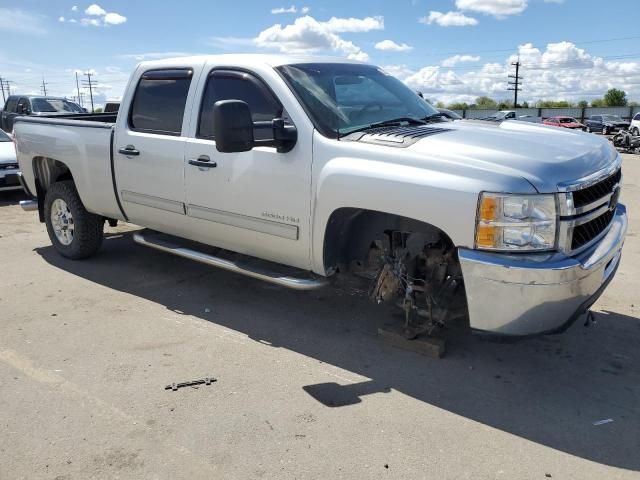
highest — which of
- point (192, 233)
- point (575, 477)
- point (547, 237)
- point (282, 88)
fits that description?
point (282, 88)

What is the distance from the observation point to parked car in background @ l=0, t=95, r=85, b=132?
53.1 ft

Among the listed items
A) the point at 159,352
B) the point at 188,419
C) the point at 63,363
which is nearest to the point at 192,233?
the point at 159,352

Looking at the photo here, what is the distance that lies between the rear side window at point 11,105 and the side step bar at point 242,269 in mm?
14817

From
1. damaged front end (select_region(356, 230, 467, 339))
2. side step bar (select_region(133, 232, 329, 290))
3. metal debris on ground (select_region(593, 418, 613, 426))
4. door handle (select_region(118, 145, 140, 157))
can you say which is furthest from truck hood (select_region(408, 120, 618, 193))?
door handle (select_region(118, 145, 140, 157))

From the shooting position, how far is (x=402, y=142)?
3.52 metres

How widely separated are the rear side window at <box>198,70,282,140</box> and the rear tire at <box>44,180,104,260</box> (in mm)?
2076

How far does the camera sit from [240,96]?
→ 172 inches

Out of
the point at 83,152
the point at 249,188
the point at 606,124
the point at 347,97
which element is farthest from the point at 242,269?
the point at 606,124

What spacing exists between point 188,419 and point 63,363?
1.20 meters

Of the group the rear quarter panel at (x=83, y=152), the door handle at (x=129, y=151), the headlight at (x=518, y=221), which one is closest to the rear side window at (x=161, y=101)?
the door handle at (x=129, y=151)

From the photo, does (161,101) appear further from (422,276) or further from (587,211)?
(587,211)

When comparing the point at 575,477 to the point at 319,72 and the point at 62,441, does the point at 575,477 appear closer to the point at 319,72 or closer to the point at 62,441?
the point at 62,441

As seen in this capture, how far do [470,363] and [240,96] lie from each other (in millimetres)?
2547

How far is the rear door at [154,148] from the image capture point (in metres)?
4.68
